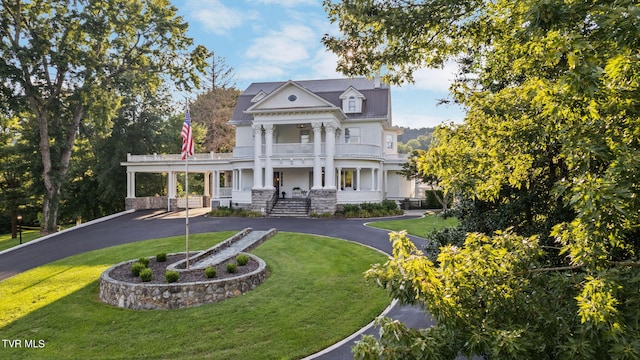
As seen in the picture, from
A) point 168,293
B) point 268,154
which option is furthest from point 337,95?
point 168,293

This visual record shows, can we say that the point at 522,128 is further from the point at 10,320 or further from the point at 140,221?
the point at 140,221

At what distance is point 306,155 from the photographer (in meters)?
25.7

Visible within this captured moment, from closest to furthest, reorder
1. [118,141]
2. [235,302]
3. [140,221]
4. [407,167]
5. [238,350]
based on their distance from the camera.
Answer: [238,350], [235,302], [140,221], [407,167], [118,141]

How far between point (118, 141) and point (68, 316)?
2755 centimetres

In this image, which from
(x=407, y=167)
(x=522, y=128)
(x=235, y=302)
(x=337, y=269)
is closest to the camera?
(x=522, y=128)

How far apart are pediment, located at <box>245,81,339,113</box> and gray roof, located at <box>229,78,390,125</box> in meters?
2.49

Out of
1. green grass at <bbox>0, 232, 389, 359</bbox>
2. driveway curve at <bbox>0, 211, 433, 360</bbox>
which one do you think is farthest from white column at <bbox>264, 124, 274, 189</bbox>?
green grass at <bbox>0, 232, 389, 359</bbox>

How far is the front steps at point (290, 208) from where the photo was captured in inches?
976

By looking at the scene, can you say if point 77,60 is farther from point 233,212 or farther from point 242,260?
point 242,260

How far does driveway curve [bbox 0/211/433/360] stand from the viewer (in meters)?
15.5

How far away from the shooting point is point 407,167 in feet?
87.3

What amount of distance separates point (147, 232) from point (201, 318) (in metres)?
13.4

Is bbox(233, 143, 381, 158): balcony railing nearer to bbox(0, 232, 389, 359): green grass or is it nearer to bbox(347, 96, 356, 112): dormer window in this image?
bbox(347, 96, 356, 112): dormer window

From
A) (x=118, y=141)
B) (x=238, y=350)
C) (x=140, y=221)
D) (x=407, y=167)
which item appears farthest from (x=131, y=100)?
(x=238, y=350)
